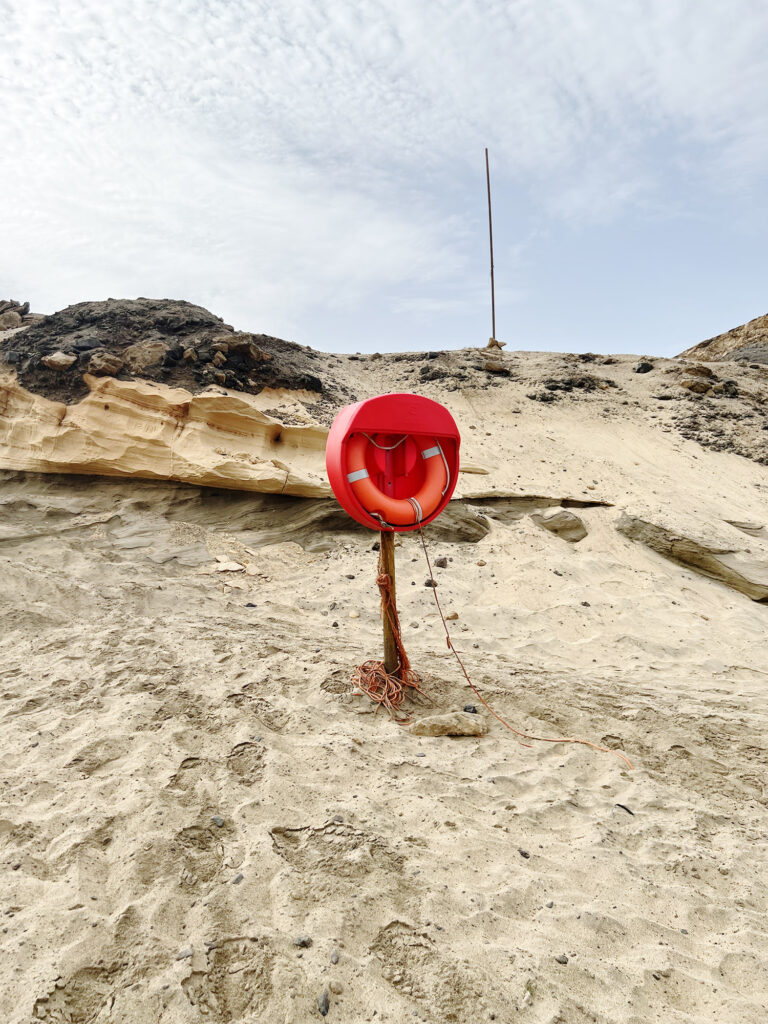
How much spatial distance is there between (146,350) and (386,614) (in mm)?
6133

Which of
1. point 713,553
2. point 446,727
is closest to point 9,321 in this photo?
point 446,727

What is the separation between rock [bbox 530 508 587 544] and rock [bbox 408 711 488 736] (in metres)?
4.18

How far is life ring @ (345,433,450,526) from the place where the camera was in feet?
11.2

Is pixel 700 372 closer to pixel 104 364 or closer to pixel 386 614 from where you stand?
pixel 104 364

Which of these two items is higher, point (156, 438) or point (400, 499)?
point (156, 438)

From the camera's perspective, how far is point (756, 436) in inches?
427

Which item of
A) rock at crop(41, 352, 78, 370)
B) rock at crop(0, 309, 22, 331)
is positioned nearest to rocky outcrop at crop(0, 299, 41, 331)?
rock at crop(0, 309, 22, 331)

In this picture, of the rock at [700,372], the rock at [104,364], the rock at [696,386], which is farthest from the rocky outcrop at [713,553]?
the rock at [700,372]

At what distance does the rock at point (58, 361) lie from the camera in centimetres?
734

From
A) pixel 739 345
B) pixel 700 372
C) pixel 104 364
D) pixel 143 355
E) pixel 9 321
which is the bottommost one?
pixel 104 364

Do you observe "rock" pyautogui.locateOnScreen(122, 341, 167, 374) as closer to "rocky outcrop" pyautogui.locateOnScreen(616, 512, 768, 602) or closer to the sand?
the sand

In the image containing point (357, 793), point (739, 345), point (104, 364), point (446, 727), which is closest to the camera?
point (357, 793)

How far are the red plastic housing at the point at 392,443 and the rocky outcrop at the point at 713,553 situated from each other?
13.7 feet

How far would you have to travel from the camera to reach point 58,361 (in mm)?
7344
